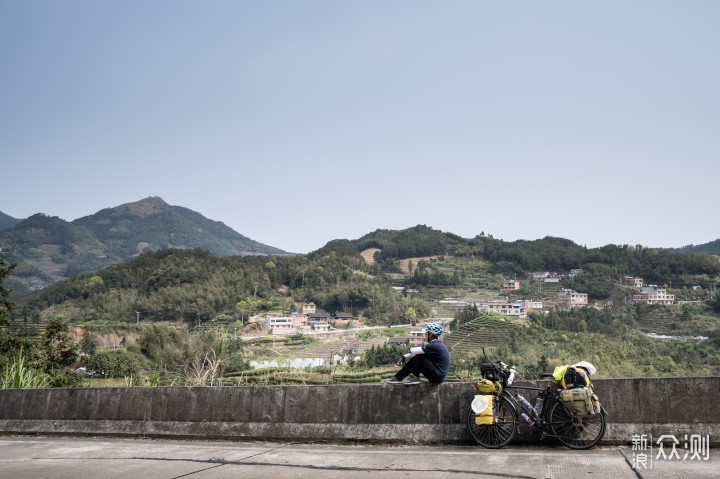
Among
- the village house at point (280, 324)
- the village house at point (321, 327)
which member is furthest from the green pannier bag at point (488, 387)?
the village house at point (321, 327)

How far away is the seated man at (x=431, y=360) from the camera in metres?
6.69

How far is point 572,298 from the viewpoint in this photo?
532 feet

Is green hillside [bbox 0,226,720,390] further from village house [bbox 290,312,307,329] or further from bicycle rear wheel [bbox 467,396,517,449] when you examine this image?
bicycle rear wheel [bbox 467,396,517,449]

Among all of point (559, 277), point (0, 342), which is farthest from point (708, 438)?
point (559, 277)

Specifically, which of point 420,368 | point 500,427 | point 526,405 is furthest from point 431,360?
point 526,405

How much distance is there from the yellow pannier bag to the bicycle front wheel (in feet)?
2.14

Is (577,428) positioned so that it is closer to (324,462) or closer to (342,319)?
(324,462)

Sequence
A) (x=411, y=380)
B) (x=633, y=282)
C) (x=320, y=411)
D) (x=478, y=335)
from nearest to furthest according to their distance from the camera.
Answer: (x=411, y=380) < (x=320, y=411) < (x=478, y=335) < (x=633, y=282)

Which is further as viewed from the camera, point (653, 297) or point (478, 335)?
point (653, 297)

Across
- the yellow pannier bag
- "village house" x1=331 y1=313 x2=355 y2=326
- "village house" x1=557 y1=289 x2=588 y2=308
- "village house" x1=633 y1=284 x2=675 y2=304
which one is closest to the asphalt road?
the yellow pannier bag

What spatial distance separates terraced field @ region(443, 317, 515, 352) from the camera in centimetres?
10619

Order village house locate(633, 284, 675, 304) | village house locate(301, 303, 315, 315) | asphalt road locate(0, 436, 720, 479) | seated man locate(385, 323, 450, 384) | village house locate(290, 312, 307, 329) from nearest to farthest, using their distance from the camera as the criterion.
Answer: asphalt road locate(0, 436, 720, 479) < seated man locate(385, 323, 450, 384) < village house locate(290, 312, 307, 329) < village house locate(633, 284, 675, 304) < village house locate(301, 303, 315, 315)

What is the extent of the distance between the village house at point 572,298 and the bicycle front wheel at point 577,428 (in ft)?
536

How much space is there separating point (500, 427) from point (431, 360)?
1.09 metres
